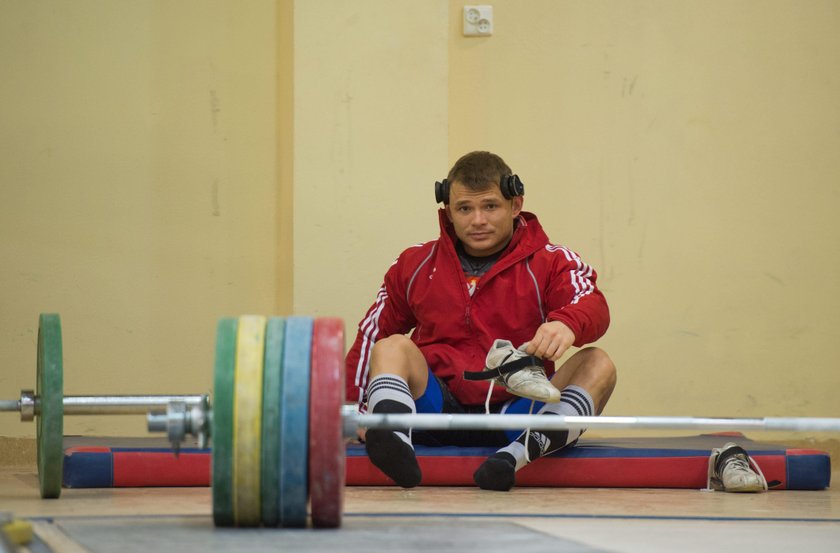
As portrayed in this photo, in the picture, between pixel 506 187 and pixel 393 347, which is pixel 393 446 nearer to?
pixel 393 347

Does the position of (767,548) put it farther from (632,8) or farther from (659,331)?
(632,8)

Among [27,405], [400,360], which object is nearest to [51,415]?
[27,405]

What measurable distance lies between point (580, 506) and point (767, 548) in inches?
25.4

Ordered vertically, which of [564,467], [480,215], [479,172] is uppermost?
[479,172]

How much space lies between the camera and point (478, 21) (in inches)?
154

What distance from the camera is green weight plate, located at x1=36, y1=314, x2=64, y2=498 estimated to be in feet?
8.01

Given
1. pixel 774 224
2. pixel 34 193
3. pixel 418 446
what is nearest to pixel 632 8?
pixel 774 224

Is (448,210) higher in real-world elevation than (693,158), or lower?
lower

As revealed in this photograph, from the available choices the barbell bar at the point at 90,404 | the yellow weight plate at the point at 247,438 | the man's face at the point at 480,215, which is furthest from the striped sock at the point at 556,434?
the yellow weight plate at the point at 247,438

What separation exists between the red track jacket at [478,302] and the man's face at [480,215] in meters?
0.06

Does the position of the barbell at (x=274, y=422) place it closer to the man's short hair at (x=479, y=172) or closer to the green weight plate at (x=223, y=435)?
the green weight plate at (x=223, y=435)

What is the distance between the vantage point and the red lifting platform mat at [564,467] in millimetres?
2828

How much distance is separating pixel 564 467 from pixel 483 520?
857 millimetres

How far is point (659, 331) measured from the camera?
12.8 feet
